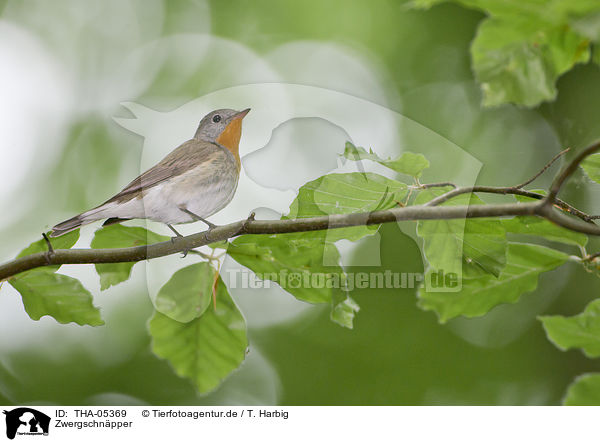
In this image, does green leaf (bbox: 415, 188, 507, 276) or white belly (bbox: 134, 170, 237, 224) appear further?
white belly (bbox: 134, 170, 237, 224)

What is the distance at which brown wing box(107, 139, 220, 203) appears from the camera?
2.17 feet

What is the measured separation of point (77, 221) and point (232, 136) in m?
0.22

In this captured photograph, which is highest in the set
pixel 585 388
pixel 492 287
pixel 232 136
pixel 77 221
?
pixel 232 136

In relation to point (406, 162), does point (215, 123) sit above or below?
above

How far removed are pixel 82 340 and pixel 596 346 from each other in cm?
134

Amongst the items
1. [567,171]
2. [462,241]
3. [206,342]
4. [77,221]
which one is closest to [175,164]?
[77,221]

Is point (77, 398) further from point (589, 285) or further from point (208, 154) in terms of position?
point (589, 285)

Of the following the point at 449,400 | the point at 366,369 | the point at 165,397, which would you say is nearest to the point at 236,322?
the point at 165,397

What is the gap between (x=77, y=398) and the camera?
4.09 feet

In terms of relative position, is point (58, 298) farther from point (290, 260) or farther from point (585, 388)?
point (585, 388)

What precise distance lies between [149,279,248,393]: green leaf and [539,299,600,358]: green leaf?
0.29m
